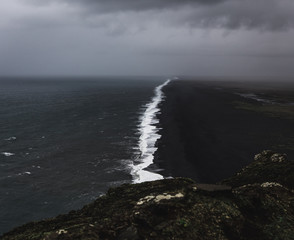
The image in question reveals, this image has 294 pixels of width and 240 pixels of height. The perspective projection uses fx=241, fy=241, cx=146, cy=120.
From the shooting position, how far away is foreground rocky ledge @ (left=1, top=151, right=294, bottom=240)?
571cm

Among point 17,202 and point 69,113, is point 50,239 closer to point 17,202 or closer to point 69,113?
point 17,202

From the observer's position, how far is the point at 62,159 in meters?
35.3

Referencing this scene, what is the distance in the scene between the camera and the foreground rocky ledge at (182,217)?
5707 millimetres

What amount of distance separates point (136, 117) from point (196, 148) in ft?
102

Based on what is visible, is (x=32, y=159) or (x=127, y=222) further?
(x=32, y=159)

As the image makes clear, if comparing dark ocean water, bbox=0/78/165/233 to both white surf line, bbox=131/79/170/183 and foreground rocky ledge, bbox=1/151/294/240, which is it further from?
foreground rocky ledge, bbox=1/151/294/240

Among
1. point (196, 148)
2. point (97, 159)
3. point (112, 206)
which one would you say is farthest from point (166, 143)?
point (112, 206)

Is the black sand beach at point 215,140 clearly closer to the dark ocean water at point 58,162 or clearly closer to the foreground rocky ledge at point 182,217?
the dark ocean water at point 58,162

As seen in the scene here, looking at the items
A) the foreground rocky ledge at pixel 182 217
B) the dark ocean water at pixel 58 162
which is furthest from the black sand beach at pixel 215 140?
the foreground rocky ledge at pixel 182 217

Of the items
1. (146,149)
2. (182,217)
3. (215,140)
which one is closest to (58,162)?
(146,149)

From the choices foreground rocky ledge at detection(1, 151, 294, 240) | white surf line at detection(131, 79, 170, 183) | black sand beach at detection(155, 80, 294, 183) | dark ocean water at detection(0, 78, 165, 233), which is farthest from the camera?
black sand beach at detection(155, 80, 294, 183)

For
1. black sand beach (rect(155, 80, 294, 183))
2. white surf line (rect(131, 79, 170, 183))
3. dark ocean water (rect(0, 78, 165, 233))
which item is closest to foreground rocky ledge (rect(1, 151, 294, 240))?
dark ocean water (rect(0, 78, 165, 233))

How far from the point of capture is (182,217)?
6141 mm

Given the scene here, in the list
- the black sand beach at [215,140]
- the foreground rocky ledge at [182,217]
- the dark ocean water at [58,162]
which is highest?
the foreground rocky ledge at [182,217]
